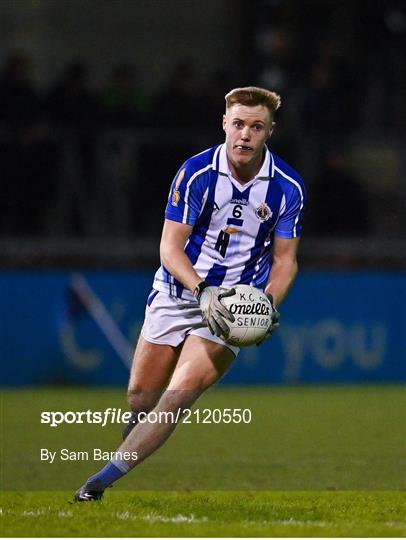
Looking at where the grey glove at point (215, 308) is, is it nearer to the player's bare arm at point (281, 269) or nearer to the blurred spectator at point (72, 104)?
the player's bare arm at point (281, 269)

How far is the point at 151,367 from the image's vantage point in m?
7.12

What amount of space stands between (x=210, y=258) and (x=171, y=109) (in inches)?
319

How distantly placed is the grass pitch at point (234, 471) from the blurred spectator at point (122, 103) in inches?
130

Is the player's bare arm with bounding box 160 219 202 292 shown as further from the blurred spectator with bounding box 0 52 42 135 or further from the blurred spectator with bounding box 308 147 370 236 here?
the blurred spectator with bounding box 308 147 370 236

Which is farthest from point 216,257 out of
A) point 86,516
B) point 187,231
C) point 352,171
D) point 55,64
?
point 55,64

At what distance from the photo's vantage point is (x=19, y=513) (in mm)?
6441

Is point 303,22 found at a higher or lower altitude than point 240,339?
higher

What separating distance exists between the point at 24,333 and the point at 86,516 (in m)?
7.59

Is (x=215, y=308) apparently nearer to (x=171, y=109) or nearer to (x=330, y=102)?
(x=171, y=109)

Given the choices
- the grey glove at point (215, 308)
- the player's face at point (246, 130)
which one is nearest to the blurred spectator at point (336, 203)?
the player's face at point (246, 130)

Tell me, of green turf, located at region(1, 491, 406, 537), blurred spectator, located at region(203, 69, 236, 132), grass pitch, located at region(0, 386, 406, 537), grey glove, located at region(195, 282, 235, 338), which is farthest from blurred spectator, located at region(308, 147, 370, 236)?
grey glove, located at region(195, 282, 235, 338)

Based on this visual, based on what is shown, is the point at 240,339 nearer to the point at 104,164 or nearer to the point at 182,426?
the point at 182,426

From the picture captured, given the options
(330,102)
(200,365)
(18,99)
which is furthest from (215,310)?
(330,102)

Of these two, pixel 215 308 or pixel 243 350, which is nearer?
pixel 215 308
